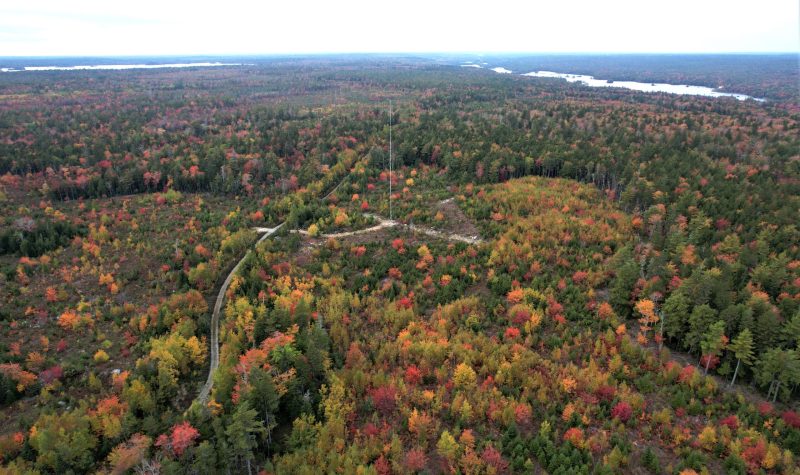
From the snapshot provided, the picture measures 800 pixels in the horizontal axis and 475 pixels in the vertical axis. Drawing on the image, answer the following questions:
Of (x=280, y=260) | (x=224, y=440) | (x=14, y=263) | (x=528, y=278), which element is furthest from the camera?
(x=14, y=263)

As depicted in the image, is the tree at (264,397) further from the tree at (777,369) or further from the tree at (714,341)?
the tree at (777,369)

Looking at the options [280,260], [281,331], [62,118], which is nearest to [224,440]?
[281,331]

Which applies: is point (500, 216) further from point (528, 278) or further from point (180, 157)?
point (180, 157)

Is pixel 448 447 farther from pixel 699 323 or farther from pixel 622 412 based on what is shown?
pixel 699 323

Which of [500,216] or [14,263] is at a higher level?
[500,216]

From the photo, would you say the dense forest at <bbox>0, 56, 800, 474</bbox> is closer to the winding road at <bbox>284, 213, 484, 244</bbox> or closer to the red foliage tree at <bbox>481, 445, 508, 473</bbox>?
the red foliage tree at <bbox>481, 445, 508, 473</bbox>

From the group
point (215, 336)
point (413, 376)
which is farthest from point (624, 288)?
point (215, 336)
